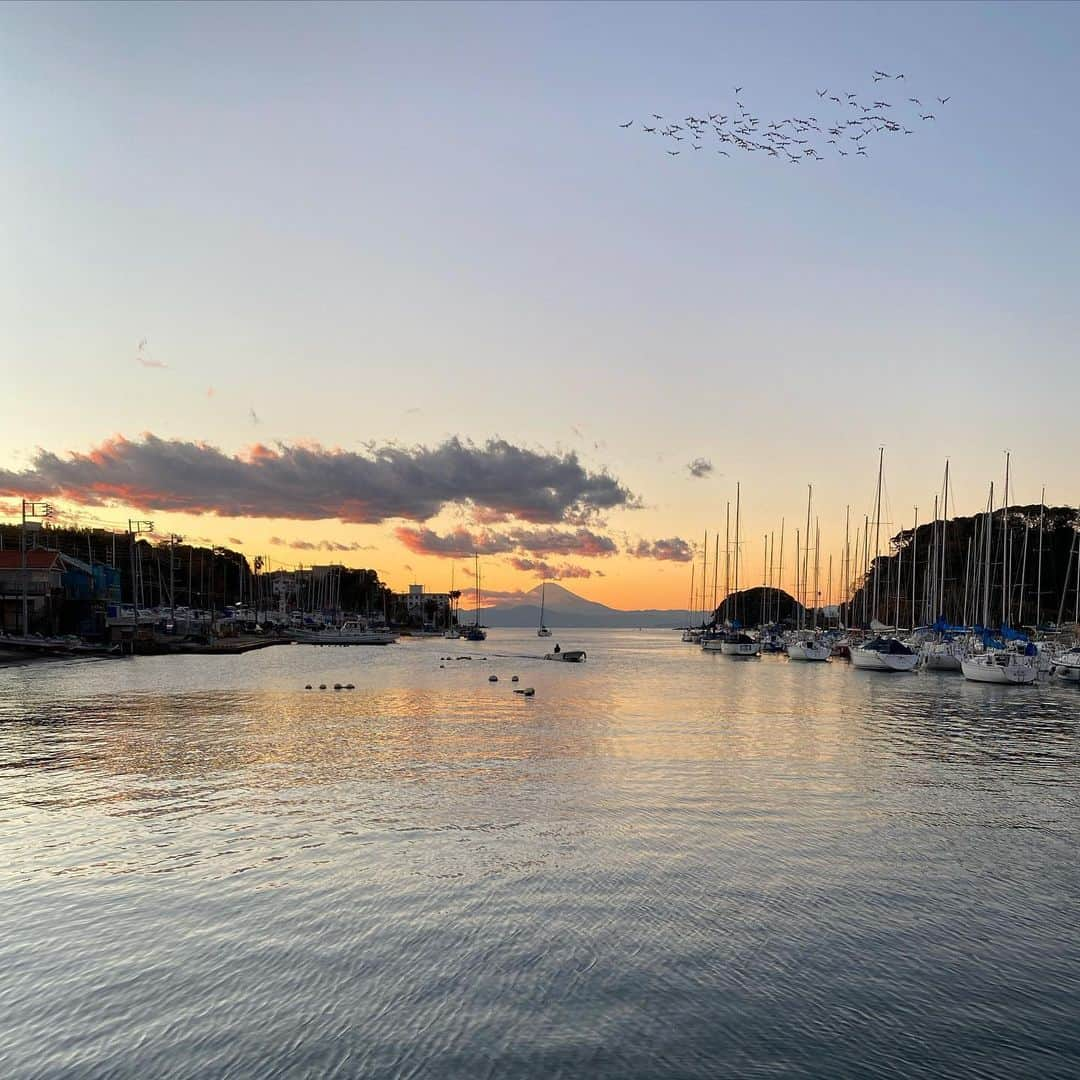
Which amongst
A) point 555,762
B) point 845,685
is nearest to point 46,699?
point 555,762

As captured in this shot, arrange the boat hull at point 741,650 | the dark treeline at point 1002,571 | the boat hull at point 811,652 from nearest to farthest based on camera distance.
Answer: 1. the boat hull at point 811,652
2. the boat hull at point 741,650
3. the dark treeline at point 1002,571

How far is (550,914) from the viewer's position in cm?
1619

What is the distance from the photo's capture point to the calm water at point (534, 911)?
37.7ft

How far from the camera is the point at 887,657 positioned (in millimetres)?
92625

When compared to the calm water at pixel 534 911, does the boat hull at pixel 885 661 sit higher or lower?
lower

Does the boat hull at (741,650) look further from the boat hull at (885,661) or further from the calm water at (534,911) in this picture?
the calm water at (534,911)

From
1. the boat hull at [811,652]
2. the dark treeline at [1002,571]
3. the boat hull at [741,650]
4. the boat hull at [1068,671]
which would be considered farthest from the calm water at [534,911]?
the dark treeline at [1002,571]

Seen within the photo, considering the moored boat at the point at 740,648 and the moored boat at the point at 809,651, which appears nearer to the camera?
the moored boat at the point at 809,651

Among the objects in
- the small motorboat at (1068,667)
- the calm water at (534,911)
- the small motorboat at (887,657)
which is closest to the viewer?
the calm water at (534,911)

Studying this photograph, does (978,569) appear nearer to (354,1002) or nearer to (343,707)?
(343,707)

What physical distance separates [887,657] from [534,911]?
83964 mm

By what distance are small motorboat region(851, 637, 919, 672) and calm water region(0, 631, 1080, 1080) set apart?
5603cm

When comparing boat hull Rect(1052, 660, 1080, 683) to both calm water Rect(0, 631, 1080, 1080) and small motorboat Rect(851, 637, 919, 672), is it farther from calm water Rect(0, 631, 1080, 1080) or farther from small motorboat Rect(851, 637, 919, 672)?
calm water Rect(0, 631, 1080, 1080)

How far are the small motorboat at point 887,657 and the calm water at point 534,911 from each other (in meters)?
56.0
